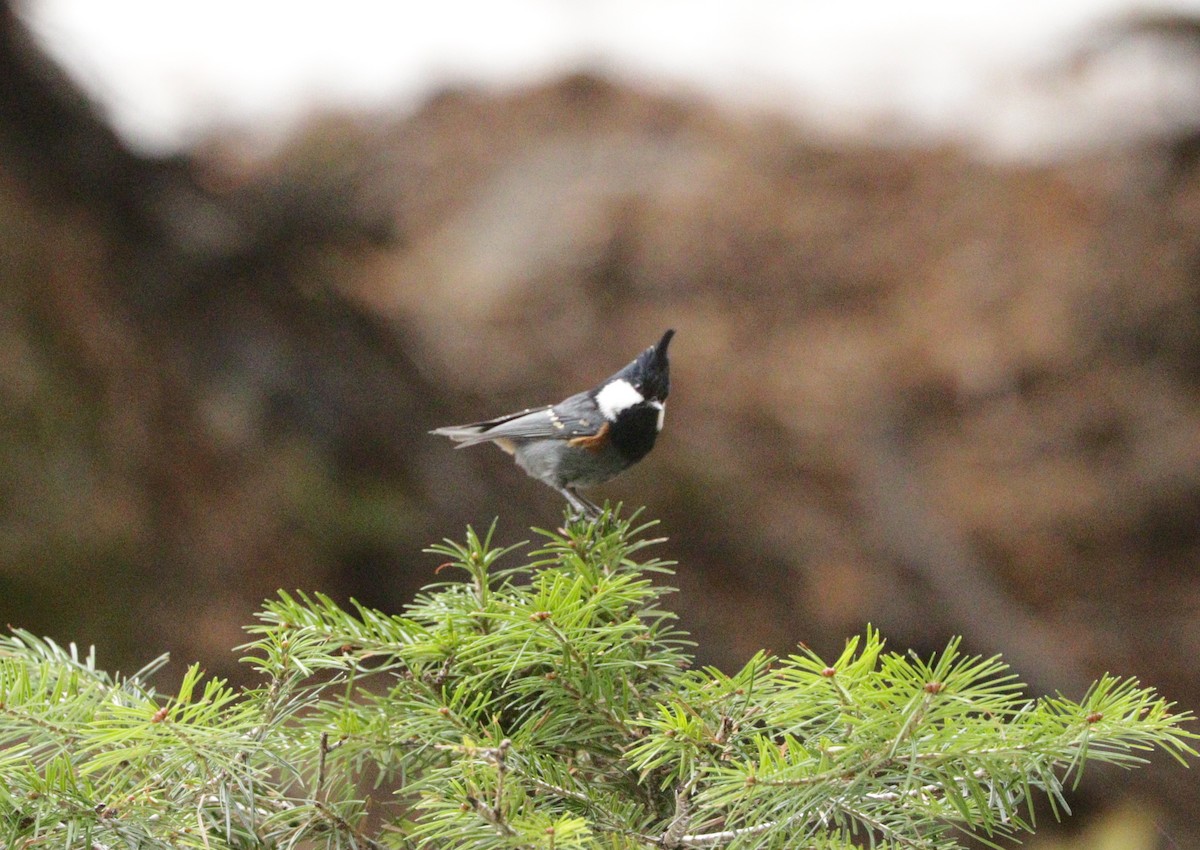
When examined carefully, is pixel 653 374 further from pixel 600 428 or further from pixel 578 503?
pixel 578 503

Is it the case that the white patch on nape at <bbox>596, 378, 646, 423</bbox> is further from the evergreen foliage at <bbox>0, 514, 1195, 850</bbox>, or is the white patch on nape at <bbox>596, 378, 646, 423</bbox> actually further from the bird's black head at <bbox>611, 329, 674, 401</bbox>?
the evergreen foliage at <bbox>0, 514, 1195, 850</bbox>

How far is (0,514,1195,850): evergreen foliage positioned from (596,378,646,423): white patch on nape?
0.70 metres

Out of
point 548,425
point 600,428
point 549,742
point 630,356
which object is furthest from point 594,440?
point 630,356

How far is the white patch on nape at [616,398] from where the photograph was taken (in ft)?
5.47

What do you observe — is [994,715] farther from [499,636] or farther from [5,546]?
[5,546]

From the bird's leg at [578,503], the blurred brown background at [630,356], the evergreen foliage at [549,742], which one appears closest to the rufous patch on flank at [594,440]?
the bird's leg at [578,503]

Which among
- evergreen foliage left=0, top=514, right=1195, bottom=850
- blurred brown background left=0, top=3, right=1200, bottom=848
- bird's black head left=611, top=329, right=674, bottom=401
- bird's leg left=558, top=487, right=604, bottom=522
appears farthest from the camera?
blurred brown background left=0, top=3, right=1200, bottom=848

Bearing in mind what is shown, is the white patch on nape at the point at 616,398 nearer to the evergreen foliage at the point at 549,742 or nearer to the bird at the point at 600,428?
the bird at the point at 600,428

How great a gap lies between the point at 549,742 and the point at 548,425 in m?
0.95

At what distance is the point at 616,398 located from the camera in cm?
170

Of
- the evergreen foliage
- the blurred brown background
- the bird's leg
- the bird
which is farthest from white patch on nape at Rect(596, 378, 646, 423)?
the blurred brown background

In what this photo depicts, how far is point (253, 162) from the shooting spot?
4.87 meters

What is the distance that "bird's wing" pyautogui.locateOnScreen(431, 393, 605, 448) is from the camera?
5.64ft

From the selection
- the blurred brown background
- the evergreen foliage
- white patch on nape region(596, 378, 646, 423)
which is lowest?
the evergreen foliage
